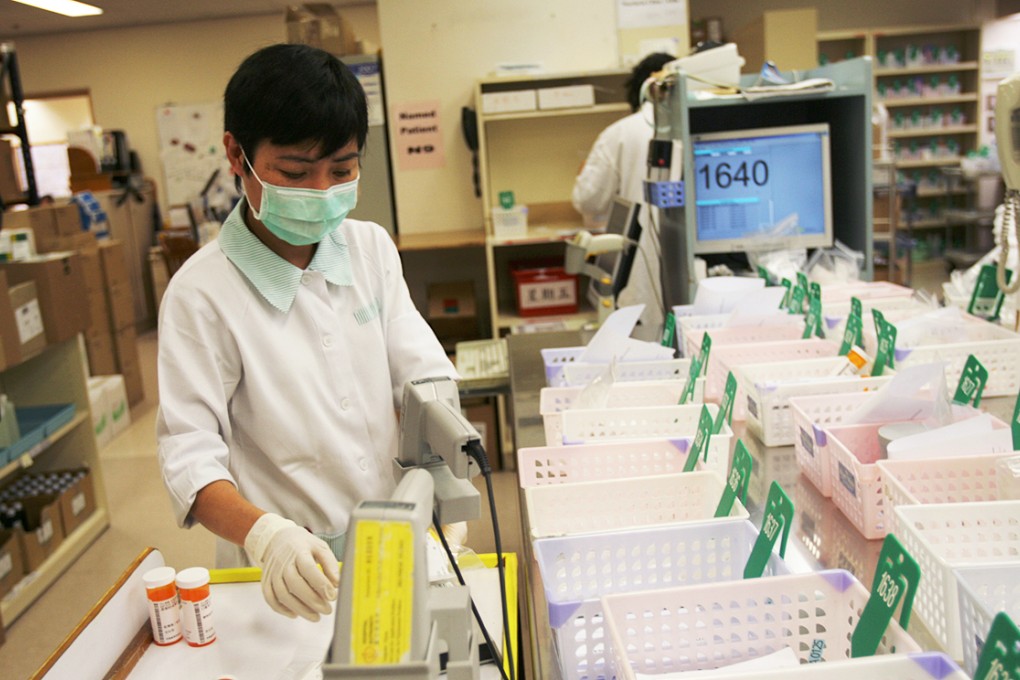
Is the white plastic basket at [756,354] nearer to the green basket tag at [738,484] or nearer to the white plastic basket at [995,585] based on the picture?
the green basket tag at [738,484]

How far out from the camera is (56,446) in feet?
12.9

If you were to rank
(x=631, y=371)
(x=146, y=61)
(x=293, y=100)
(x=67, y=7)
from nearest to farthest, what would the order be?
(x=293, y=100) → (x=631, y=371) → (x=67, y=7) → (x=146, y=61)

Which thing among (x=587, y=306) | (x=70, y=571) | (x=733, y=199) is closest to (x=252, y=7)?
(x=587, y=306)

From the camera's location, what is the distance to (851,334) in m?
1.92

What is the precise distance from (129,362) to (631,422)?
4.94 meters

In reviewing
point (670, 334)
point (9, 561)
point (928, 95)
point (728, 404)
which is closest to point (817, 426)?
point (728, 404)

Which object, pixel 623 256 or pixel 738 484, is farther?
pixel 623 256

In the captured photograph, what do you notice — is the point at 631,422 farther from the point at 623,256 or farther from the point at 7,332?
the point at 7,332

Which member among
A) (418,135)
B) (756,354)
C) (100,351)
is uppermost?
(418,135)

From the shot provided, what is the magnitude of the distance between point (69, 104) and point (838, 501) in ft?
36.8

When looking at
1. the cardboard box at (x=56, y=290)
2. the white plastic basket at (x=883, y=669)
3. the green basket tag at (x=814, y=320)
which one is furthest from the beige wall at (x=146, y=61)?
the white plastic basket at (x=883, y=669)

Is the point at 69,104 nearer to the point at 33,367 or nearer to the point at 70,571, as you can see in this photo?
the point at 33,367

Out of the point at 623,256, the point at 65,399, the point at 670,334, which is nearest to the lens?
the point at 670,334

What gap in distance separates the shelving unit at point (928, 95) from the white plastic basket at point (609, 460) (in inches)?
292
